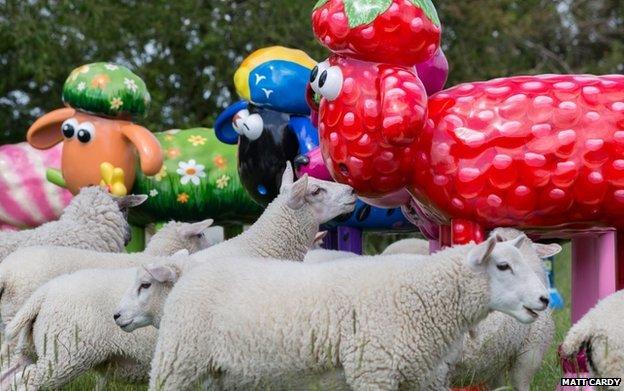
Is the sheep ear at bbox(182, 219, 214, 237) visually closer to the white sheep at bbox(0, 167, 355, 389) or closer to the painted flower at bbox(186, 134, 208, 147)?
the white sheep at bbox(0, 167, 355, 389)

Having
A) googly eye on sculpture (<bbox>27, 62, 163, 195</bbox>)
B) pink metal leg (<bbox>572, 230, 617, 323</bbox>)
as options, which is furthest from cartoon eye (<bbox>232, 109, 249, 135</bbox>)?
pink metal leg (<bbox>572, 230, 617, 323</bbox>)

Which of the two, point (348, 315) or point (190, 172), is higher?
point (190, 172)

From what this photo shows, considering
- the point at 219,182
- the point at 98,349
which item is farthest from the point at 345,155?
the point at 219,182

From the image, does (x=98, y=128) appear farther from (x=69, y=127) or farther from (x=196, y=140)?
(x=196, y=140)

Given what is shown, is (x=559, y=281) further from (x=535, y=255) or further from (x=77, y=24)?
(x=535, y=255)

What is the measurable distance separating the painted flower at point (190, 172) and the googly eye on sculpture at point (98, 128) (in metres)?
0.34

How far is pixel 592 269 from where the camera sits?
16.1 ft

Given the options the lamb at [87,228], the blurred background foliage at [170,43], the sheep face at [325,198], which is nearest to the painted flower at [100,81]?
the lamb at [87,228]

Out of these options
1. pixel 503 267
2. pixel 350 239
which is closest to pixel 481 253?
pixel 503 267

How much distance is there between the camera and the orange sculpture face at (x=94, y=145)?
6.83 m

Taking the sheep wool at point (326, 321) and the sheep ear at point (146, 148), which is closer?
the sheep wool at point (326, 321)

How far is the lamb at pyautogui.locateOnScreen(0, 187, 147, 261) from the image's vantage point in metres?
5.88

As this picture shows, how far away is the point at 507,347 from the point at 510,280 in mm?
932

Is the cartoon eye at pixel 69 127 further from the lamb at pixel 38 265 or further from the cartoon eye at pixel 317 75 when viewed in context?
the cartoon eye at pixel 317 75
